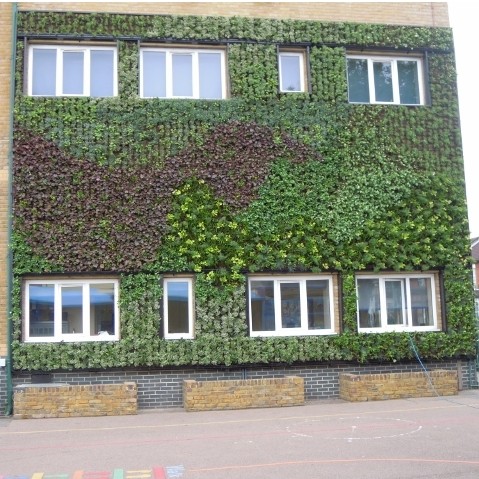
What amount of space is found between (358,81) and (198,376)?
790 centimetres

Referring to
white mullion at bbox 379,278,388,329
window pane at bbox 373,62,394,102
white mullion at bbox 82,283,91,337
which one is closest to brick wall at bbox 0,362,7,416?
white mullion at bbox 82,283,91,337

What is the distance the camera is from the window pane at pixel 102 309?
1590 cm

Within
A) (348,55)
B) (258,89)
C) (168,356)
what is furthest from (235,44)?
(168,356)

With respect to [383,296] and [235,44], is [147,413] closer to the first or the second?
[383,296]

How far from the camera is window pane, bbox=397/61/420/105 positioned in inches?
708

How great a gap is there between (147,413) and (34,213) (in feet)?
15.7

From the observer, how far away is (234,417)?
45.2 ft

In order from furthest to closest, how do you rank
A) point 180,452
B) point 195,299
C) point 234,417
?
point 195,299, point 234,417, point 180,452

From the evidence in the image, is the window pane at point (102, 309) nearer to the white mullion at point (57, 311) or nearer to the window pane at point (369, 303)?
the white mullion at point (57, 311)

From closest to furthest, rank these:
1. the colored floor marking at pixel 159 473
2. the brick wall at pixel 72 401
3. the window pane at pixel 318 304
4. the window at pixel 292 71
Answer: the colored floor marking at pixel 159 473, the brick wall at pixel 72 401, the window pane at pixel 318 304, the window at pixel 292 71

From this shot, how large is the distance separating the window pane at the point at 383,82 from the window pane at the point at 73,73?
694cm

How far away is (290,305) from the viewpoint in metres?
16.7

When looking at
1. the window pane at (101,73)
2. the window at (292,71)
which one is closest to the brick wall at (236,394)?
the window pane at (101,73)

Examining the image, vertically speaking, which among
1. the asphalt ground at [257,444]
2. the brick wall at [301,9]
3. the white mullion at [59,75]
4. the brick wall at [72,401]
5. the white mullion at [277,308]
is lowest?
the asphalt ground at [257,444]
